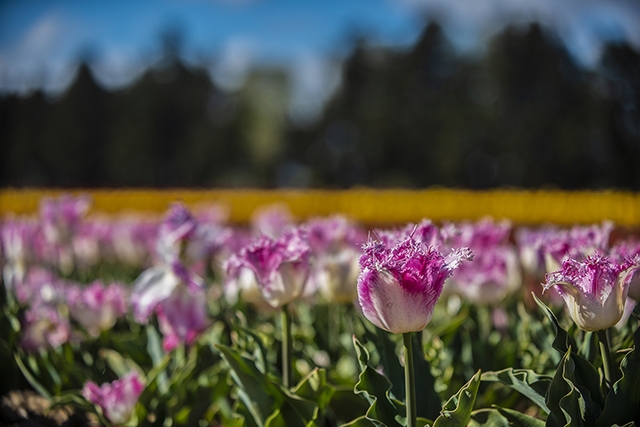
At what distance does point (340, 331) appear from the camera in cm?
216

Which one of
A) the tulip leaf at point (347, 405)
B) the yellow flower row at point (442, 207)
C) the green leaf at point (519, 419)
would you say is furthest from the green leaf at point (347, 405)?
the yellow flower row at point (442, 207)

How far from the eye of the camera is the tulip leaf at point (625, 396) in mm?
1225

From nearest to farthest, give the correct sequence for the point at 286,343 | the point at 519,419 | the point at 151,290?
1. the point at 519,419
2. the point at 286,343
3. the point at 151,290

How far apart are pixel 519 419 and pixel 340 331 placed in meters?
0.90

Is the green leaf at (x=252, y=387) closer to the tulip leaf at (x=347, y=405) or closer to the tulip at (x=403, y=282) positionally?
the tulip leaf at (x=347, y=405)

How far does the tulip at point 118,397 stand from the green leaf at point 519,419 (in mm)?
982

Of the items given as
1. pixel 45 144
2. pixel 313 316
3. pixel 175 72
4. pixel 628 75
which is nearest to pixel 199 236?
pixel 313 316

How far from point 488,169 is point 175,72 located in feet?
52.7

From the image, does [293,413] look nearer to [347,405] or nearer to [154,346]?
[347,405]

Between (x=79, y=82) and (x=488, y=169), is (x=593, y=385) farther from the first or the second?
(x=79, y=82)

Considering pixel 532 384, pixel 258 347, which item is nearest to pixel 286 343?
pixel 258 347

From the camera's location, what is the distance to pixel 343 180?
98.4ft

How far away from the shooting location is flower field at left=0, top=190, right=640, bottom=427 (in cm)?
119

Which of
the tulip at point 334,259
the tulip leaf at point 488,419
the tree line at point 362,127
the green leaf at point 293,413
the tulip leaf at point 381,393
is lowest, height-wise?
the green leaf at point 293,413
